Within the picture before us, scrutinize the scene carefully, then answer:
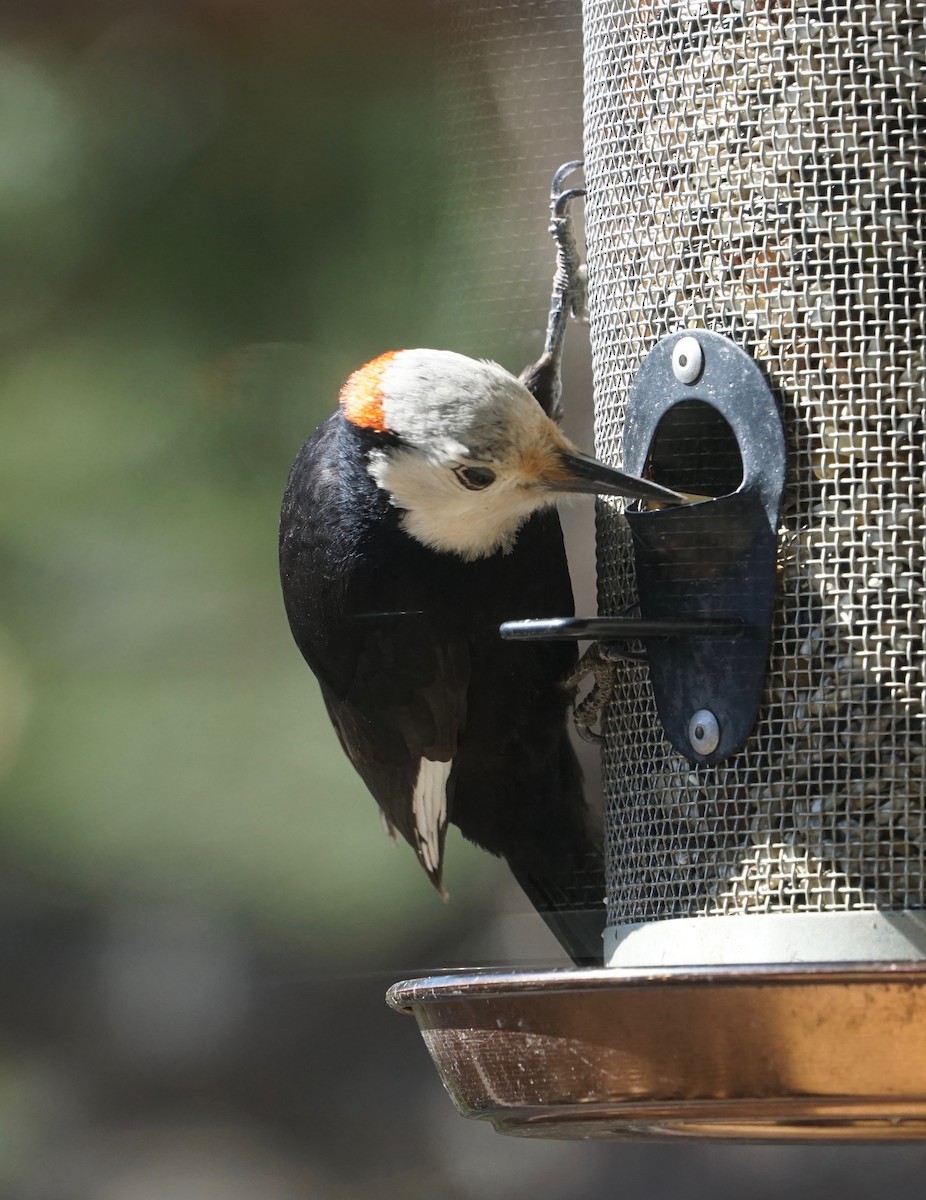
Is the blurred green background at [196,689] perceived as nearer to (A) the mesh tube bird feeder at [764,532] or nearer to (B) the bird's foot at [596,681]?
(B) the bird's foot at [596,681]

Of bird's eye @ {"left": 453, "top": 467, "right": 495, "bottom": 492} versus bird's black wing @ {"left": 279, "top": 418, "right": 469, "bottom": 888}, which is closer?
bird's eye @ {"left": 453, "top": 467, "right": 495, "bottom": 492}

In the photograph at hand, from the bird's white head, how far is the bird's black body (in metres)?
0.03

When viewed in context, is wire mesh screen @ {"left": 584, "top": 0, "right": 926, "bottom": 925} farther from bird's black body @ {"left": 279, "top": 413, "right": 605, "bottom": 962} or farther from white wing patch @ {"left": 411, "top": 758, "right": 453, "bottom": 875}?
white wing patch @ {"left": 411, "top": 758, "right": 453, "bottom": 875}

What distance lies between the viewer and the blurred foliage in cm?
399

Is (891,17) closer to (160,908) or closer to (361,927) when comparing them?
(361,927)

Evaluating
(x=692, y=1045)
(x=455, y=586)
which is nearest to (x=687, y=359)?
(x=455, y=586)

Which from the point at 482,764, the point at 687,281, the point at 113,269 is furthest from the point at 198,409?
the point at 687,281

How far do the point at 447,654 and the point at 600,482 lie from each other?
1.54ft

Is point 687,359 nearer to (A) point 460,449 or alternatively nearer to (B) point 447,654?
(A) point 460,449

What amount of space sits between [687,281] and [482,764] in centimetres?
88

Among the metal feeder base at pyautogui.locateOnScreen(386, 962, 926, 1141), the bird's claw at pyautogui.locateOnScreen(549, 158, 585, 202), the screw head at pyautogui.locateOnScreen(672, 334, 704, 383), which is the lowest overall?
the metal feeder base at pyautogui.locateOnScreen(386, 962, 926, 1141)

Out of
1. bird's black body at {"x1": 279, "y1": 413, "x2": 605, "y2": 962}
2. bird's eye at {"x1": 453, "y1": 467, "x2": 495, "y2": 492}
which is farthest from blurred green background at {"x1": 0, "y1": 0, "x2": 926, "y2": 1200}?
bird's eye at {"x1": 453, "y1": 467, "x2": 495, "y2": 492}

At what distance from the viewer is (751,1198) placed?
4.07 m

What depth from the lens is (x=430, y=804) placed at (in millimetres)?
2686
